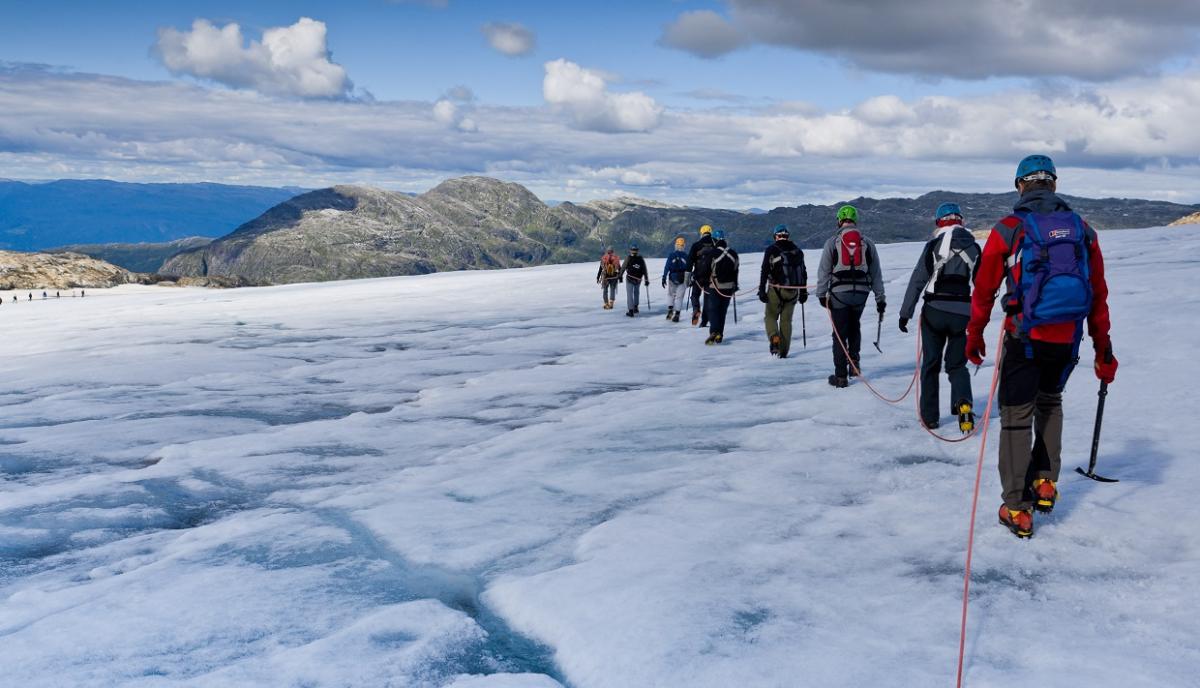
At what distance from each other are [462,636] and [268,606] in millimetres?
1364

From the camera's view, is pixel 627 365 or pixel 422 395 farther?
pixel 627 365

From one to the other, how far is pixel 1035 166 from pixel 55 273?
114272 millimetres

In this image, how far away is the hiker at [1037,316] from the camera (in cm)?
570

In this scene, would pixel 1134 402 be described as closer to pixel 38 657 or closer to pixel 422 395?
pixel 422 395

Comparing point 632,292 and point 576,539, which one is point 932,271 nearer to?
point 576,539

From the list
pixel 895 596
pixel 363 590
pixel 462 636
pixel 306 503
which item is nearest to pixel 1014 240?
pixel 895 596

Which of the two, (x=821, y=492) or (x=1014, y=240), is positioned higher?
(x=1014, y=240)

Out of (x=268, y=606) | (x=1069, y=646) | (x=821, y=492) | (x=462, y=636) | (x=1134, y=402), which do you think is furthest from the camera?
(x=1134, y=402)

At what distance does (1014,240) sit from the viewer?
19.2ft

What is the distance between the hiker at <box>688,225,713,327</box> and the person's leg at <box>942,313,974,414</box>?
8545 millimetres

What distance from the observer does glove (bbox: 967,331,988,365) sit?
6.29 meters

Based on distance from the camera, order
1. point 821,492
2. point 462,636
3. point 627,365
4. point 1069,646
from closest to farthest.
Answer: point 1069,646
point 462,636
point 821,492
point 627,365

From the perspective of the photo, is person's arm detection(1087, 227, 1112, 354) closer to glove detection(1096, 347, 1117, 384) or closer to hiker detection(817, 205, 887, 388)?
glove detection(1096, 347, 1117, 384)

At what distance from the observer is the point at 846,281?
11.9 meters
